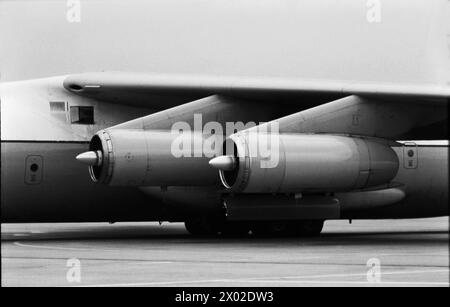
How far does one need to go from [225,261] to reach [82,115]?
6.71 metres

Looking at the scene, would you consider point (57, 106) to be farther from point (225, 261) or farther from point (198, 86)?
point (225, 261)

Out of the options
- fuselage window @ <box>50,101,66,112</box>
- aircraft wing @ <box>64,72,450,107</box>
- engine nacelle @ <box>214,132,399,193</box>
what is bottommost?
engine nacelle @ <box>214,132,399,193</box>

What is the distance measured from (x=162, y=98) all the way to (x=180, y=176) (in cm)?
245

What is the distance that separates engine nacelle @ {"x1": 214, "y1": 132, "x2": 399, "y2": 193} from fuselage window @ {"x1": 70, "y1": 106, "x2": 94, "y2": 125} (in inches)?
138

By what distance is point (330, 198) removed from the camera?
19.8m

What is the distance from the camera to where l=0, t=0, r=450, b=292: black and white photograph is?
1819 centimetres

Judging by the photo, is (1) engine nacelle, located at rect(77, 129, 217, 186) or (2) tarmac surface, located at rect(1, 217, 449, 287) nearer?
(2) tarmac surface, located at rect(1, 217, 449, 287)

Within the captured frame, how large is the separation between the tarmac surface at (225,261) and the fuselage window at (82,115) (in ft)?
8.47

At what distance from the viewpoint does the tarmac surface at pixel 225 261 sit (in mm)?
11266

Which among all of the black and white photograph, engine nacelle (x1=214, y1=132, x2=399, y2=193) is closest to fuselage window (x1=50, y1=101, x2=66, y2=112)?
the black and white photograph

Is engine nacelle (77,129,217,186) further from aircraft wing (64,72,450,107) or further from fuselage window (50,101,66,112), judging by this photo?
fuselage window (50,101,66,112)

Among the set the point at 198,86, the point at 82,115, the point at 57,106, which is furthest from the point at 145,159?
the point at 57,106

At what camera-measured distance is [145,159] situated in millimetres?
18219

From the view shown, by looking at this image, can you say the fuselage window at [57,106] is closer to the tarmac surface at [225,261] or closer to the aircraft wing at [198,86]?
the aircraft wing at [198,86]
